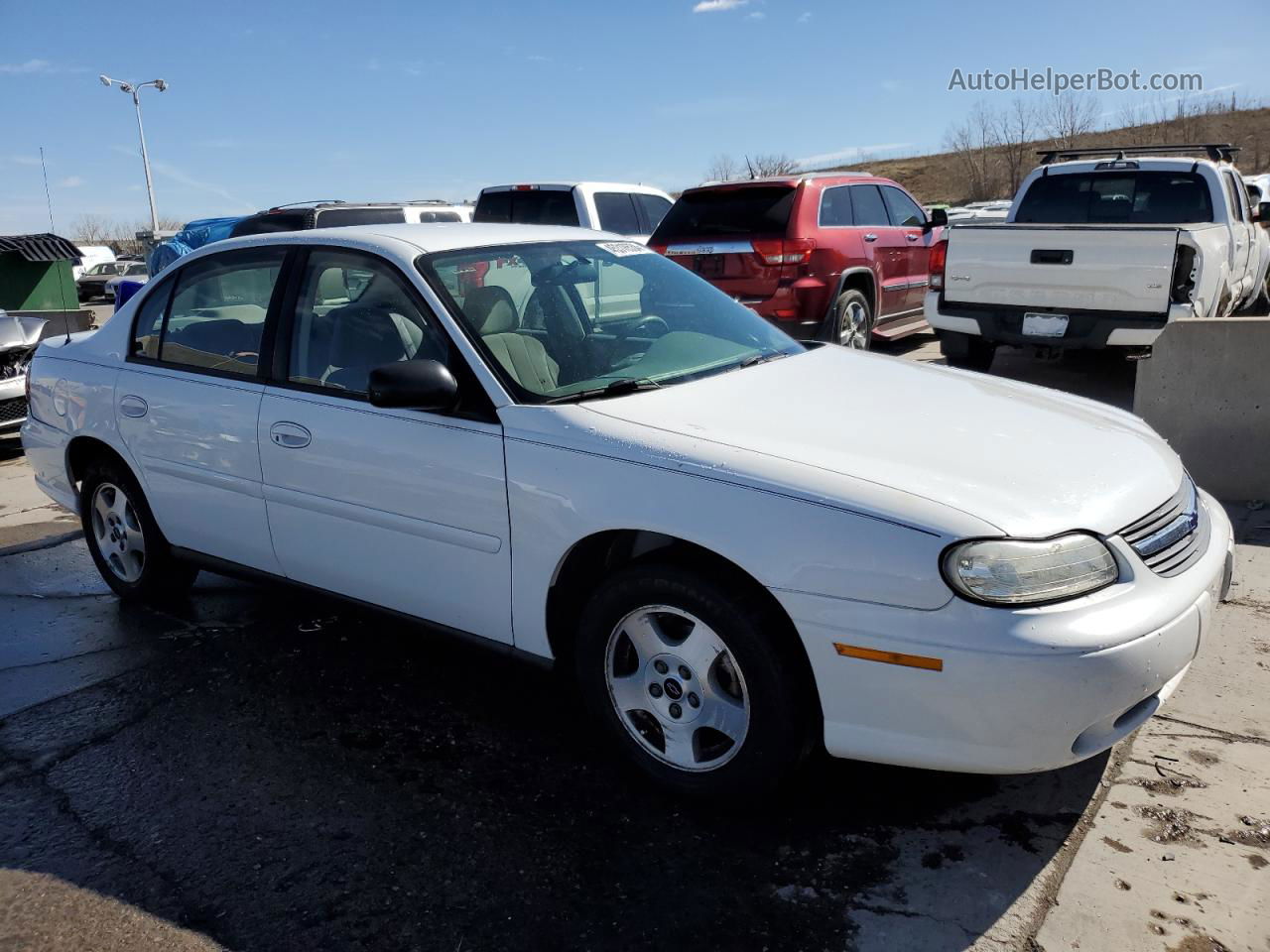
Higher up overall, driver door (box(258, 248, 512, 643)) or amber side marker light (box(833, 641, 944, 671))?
driver door (box(258, 248, 512, 643))

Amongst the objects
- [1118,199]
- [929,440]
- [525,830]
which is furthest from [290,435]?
[1118,199]

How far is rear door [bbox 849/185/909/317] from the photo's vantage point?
9.86m

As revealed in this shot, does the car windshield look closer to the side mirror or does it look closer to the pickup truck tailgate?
the side mirror

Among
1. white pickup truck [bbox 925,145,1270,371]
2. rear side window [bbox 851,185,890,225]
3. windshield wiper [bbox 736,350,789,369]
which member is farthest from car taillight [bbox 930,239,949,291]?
windshield wiper [bbox 736,350,789,369]

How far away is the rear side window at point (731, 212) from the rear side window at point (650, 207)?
2.59 meters

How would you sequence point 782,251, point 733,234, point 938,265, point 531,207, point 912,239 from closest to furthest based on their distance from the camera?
point 938,265 < point 782,251 < point 733,234 < point 912,239 < point 531,207

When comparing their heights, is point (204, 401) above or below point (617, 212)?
A: below

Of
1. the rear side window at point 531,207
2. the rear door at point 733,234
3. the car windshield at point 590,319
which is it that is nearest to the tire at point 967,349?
the rear door at point 733,234

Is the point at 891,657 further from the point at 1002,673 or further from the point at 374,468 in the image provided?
the point at 374,468

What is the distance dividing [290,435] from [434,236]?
0.90 metres

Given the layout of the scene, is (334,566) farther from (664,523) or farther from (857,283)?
(857,283)

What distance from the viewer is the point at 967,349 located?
8.93 meters

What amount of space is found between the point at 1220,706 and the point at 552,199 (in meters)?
9.11

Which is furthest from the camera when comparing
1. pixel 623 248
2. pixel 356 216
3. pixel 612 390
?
pixel 356 216
